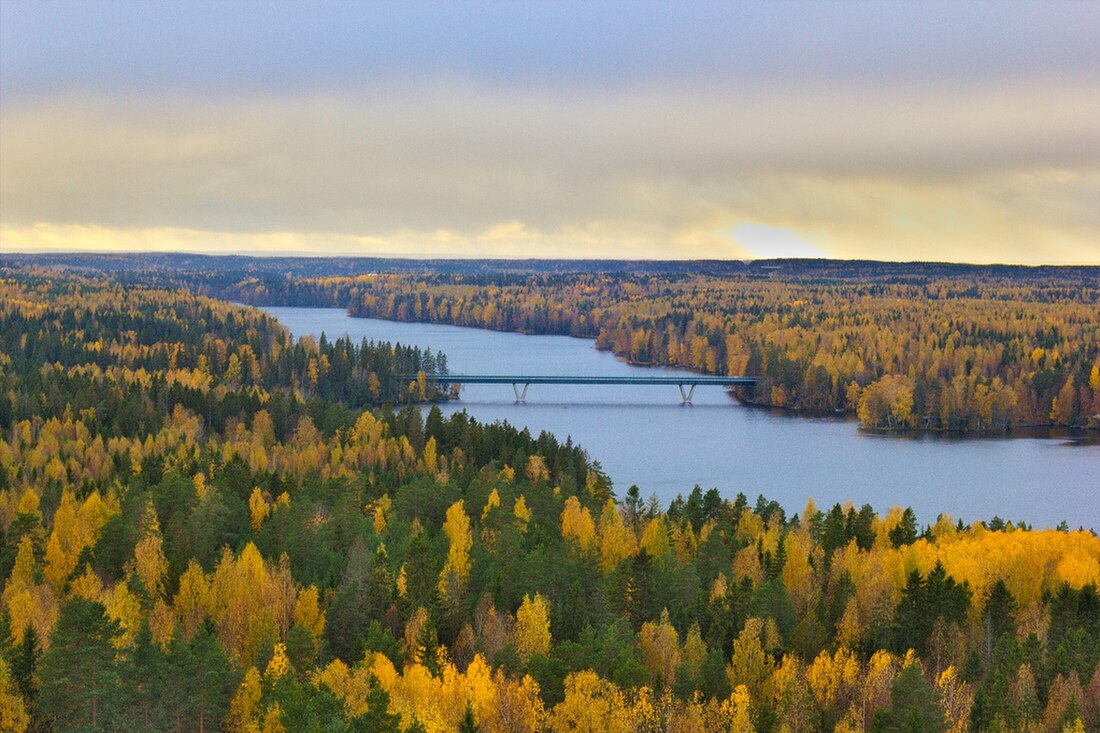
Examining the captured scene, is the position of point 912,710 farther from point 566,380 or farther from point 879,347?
point 879,347

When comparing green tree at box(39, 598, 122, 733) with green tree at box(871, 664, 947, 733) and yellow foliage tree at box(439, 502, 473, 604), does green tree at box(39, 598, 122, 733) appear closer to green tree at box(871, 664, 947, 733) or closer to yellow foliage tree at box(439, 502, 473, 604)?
yellow foliage tree at box(439, 502, 473, 604)

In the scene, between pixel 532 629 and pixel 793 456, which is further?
pixel 793 456

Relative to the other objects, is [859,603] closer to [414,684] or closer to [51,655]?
[414,684]

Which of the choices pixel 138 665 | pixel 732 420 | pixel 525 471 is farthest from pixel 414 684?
pixel 732 420

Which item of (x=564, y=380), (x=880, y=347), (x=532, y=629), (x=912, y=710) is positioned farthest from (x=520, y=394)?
(x=912, y=710)

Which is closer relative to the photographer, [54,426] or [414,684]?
[414,684]

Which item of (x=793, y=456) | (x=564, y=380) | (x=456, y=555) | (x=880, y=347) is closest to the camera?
(x=456, y=555)
